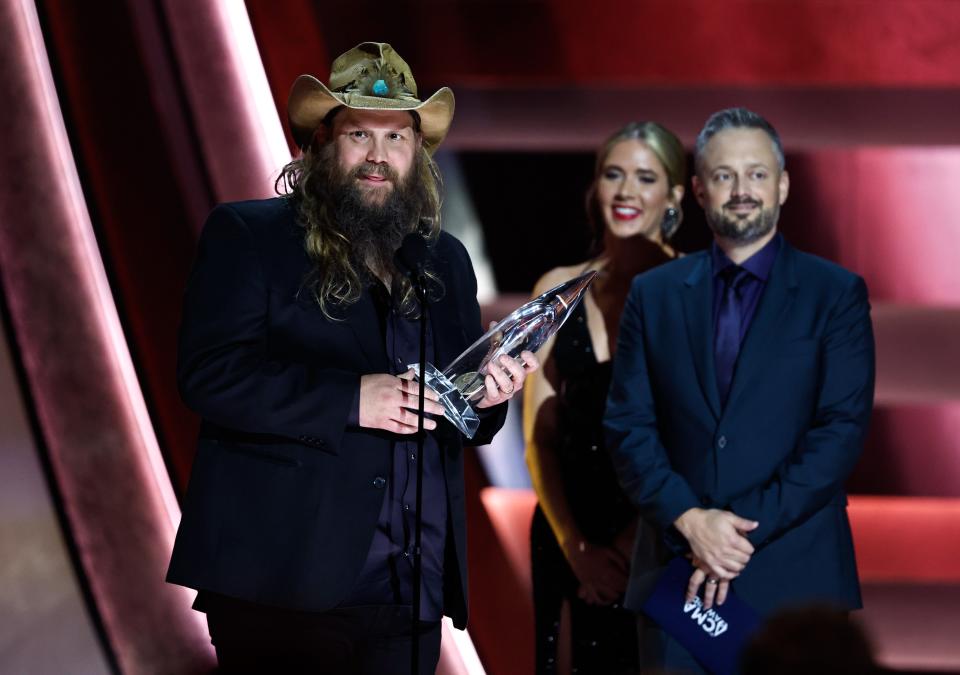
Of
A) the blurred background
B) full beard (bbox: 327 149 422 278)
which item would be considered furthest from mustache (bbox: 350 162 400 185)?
the blurred background

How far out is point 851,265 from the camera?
4.30 m

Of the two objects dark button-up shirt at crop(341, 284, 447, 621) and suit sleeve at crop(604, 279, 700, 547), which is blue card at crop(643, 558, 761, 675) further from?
dark button-up shirt at crop(341, 284, 447, 621)

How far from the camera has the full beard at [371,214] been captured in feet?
8.86

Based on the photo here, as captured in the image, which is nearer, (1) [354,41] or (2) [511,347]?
(2) [511,347]

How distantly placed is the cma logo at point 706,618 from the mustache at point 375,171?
48.3 inches

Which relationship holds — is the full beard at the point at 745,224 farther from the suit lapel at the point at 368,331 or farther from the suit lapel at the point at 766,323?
the suit lapel at the point at 368,331

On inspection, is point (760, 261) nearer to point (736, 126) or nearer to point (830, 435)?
point (736, 126)

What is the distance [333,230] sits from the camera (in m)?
2.71

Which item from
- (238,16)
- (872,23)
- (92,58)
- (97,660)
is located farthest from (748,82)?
(97,660)

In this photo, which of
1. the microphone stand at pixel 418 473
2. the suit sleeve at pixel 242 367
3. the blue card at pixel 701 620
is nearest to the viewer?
the microphone stand at pixel 418 473

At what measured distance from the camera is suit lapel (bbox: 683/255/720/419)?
3.22 meters

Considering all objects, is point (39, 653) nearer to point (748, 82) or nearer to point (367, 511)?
point (367, 511)

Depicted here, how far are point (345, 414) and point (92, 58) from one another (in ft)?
6.94

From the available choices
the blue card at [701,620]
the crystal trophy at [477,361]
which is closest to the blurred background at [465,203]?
the blue card at [701,620]
